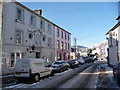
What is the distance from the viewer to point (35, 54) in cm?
2186

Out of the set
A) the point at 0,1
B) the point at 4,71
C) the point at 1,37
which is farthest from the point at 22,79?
the point at 0,1

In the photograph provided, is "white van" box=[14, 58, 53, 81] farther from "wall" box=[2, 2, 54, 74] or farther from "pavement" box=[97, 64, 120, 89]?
"pavement" box=[97, 64, 120, 89]

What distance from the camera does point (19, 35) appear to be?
18.4 metres

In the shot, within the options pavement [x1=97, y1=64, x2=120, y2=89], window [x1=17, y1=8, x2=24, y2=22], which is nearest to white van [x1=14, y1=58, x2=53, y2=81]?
pavement [x1=97, y1=64, x2=120, y2=89]

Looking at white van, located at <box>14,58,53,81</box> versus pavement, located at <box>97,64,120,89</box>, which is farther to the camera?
white van, located at <box>14,58,53,81</box>

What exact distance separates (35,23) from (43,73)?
39.4 ft

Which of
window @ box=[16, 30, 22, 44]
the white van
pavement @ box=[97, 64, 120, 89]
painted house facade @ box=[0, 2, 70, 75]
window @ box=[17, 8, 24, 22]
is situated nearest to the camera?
pavement @ box=[97, 64, 120, 89]

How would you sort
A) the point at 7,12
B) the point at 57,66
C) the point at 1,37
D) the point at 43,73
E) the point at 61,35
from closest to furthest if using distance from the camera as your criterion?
the point at 43,73, the point at 1,37, the point at 7,12, the point at 57,66, the point at 61,35

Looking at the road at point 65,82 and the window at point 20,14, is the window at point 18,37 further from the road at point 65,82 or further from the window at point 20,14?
the road at point 65,82

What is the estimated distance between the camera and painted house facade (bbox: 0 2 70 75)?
15391 mm

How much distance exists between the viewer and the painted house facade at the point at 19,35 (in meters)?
15.4

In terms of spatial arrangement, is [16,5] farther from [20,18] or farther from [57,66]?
[57,66]

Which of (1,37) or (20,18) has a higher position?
(20,18)

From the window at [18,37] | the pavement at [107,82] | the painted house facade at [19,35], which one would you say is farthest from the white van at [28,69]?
the window at [18,37]
